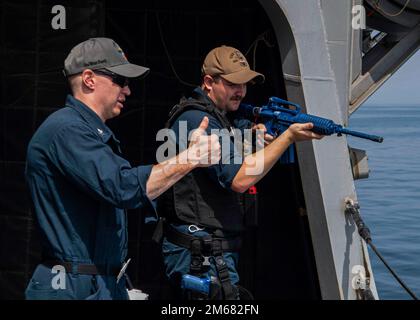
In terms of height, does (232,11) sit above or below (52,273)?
above

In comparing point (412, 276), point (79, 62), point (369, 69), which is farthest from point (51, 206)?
point (412, 276)

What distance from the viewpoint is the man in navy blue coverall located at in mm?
2928

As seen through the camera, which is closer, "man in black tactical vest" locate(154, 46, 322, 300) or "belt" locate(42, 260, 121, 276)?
"belt" locate(42, 260, 121, 276)

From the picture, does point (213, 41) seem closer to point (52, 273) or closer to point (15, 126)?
point (15, 126)

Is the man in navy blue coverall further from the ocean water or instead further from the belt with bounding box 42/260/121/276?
the ocean water

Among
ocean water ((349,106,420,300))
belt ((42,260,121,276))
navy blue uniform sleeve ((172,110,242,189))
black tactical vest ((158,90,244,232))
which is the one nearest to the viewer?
belt ((42,260,121,276))

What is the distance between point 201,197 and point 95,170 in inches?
40.0

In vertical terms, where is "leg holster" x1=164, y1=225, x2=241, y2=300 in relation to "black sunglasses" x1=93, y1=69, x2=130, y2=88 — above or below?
below

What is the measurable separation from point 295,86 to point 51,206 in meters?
1.97

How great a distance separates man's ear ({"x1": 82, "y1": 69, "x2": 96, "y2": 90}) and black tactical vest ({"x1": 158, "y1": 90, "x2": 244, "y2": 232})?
763mm

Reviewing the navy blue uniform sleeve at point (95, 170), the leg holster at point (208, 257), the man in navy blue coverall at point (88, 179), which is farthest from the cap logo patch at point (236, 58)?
the navy blue uniform sleeve at point (95, 170)

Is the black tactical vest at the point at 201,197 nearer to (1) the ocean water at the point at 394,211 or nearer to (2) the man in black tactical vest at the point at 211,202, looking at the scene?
(2) the man in black tactical vest at the point at 211,202

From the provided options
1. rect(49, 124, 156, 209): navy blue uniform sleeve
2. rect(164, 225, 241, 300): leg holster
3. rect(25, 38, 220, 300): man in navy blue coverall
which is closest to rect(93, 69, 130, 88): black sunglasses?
rect(25, 38, 220, 300): man in navy blue coverall

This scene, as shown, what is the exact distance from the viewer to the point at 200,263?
148 inches
